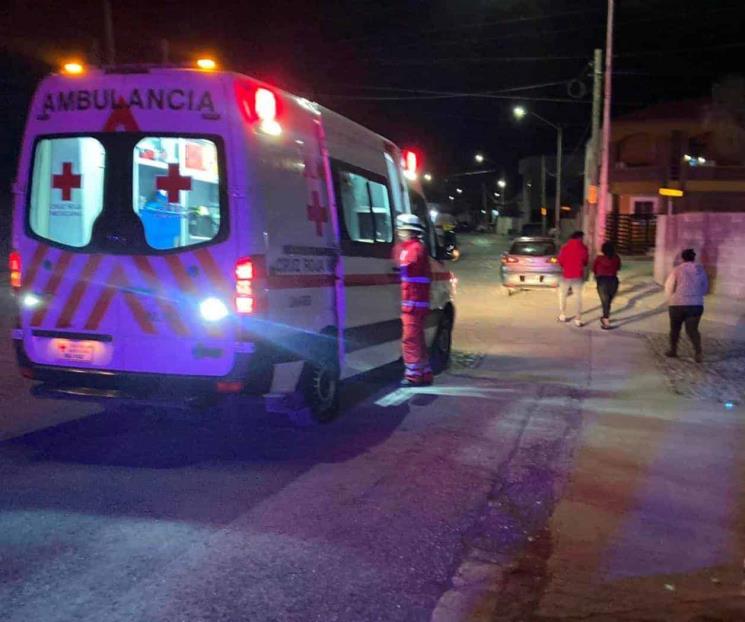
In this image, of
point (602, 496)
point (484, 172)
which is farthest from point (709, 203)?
point (484, 172)

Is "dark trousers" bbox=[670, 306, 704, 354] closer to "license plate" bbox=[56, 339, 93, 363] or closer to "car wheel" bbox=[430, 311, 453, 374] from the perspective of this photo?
"car wheel" bbox=[430, 311, 453, 374]

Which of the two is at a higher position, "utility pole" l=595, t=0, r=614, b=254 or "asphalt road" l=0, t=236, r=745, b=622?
"utility pole" l=595, t=0, r=614, b=254

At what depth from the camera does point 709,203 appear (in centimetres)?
3650

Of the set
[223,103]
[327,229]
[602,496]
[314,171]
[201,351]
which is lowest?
[602,496]

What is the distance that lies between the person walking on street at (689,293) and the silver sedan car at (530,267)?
9387mm

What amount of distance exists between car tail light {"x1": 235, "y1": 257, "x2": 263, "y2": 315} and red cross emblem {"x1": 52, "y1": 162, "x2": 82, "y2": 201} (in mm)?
1508

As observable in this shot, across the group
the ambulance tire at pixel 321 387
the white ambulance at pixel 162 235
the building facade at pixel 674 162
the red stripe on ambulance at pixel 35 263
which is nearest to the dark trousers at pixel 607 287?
the ambulance tire at pixel 321 387

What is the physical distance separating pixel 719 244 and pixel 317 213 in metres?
14.2

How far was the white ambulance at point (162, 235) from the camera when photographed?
591 cm

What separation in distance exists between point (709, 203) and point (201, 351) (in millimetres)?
34824

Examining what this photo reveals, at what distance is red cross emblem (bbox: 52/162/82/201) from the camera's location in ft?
20.6

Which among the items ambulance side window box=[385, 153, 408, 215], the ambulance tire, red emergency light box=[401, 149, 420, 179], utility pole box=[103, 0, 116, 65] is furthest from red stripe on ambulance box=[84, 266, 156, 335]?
utility pole box=[103, 0, 116, 65]

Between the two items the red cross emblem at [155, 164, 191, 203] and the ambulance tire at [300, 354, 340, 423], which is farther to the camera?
the ambulance tire at [300, 354, 340, 423]

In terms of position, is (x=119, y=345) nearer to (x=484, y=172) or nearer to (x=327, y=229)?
(x=327, y=229)
